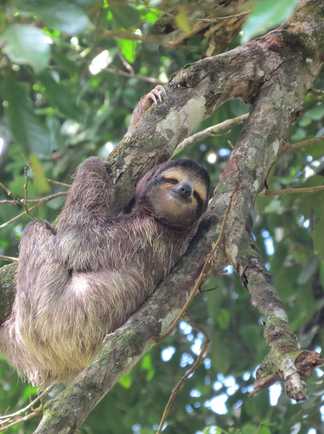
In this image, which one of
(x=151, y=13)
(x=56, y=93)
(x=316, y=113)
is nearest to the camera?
(x=56, y=93)

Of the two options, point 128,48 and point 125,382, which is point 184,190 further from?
point 125,382

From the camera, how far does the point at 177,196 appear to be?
6156 mm

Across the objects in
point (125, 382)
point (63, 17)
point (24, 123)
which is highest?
point (63, 17)

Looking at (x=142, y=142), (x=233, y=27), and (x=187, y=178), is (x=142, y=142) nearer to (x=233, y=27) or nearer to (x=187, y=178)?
(x=187, y=178)

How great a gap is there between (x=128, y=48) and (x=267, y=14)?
20.6ft

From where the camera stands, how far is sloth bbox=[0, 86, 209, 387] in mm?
5715

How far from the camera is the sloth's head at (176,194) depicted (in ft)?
20.2

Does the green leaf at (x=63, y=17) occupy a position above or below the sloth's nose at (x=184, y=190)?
above

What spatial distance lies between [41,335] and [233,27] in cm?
308

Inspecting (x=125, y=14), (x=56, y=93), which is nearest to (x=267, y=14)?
(x=56, y=93)

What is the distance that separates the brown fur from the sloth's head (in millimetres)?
24

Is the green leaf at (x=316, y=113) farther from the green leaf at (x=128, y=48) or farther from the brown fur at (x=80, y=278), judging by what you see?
the brown fur at (x=80, y=278)

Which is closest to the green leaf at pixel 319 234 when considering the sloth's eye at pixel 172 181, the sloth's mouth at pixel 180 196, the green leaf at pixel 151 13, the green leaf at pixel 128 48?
the sloth's mouth at pixel 180 196

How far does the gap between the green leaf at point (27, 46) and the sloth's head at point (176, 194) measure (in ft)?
11.8
